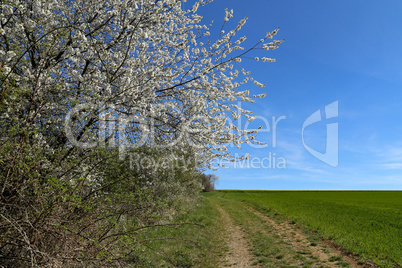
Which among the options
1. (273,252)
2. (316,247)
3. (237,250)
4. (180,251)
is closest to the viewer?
(180,251)

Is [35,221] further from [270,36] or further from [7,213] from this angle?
[270,36]

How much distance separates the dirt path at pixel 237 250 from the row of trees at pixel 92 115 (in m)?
4.14

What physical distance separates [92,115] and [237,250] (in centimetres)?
881

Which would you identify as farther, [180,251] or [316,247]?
[316,247]

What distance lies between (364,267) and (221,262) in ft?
16.7

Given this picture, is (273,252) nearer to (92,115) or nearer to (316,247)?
(316,247)

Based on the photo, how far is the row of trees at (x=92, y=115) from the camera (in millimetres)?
4125

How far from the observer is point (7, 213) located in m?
4.14

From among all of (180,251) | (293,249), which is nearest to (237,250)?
(293,249)

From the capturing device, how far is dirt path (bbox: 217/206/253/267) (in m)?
8.95

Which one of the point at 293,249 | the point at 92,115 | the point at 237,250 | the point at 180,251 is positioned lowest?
the point at 237,250

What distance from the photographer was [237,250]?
34.9 feet

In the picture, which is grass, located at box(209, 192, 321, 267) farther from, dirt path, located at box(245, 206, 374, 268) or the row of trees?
the row of trees

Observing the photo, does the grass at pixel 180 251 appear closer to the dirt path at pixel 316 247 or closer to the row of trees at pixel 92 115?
the row of trees at pixel 92 115
